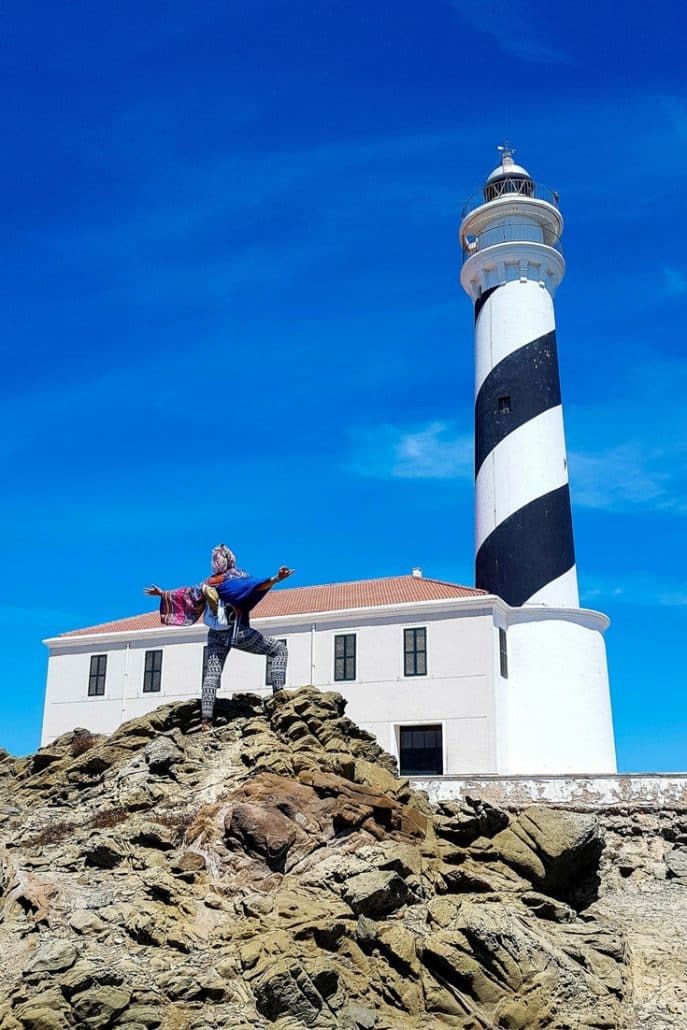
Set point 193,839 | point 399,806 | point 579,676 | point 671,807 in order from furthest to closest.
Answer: point 579,676 → point 671,807 → point 399,806 → point 193,839

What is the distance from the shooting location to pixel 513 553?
87.6 ft

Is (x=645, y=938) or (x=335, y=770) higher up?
(x=335, y=770)

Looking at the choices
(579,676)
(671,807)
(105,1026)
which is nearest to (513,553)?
(579,676)

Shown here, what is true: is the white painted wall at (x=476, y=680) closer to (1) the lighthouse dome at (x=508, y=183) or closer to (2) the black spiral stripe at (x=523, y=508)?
(2) the black spiral stripe at (x=523, y=508)

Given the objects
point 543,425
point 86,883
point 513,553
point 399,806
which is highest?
point 543,425

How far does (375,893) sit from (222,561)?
703 cm

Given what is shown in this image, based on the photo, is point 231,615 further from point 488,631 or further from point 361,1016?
point 488,631

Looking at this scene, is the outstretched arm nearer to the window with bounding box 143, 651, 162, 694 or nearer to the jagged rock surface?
the jagged rock surface

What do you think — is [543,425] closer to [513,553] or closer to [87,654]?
[513,553]

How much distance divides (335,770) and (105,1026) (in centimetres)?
518

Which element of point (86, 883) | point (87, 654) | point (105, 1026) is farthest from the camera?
point (87, 654)

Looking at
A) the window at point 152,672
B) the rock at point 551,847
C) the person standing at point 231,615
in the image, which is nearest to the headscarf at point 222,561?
the person standing at point 231,615

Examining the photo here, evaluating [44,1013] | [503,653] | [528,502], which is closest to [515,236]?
[528,502]

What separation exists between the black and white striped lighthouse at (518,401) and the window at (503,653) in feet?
3.07
